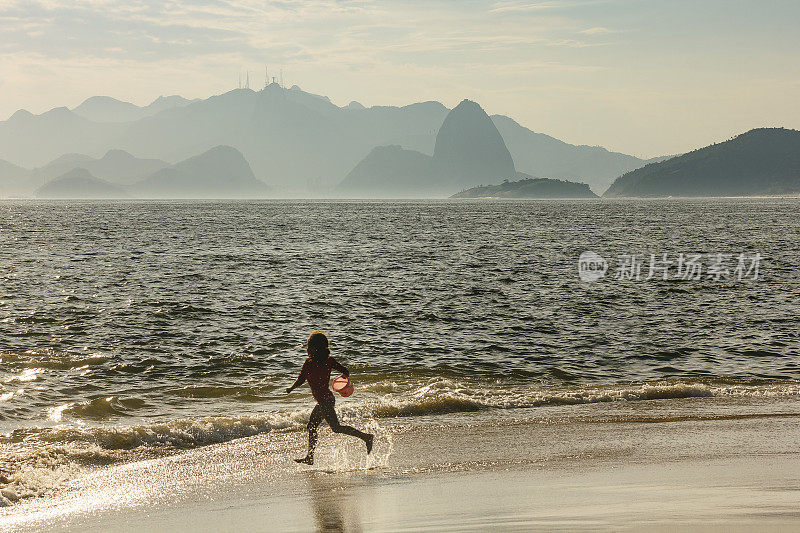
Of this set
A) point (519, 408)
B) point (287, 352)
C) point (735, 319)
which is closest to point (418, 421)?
point (519, 408)

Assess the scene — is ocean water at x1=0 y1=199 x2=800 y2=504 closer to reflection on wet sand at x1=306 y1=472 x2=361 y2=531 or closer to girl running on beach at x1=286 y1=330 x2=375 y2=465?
girl running on beach at x1=286 y1=330 x2=375 y2=465

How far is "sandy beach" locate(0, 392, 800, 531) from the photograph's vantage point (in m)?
8.58

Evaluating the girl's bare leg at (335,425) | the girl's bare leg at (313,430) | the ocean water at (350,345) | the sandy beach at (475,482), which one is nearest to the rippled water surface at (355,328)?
the ocean water at (350,345)

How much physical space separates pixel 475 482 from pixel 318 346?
2.94 m

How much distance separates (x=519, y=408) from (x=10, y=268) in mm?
45082

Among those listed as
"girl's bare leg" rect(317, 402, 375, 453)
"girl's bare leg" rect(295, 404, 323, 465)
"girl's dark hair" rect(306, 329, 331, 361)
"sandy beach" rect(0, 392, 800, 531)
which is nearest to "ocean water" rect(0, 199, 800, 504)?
"sandy beach" rect(0, 392, 800, 531)

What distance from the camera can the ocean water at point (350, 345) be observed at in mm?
14750

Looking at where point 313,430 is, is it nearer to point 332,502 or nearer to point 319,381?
point 319,381

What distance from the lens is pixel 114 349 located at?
2262cm

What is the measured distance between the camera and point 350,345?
930 inches

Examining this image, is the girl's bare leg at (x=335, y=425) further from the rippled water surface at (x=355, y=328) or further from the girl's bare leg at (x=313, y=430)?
the rippled water surface at (x=355, y=328)

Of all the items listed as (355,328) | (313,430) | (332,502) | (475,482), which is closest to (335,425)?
(313,430)

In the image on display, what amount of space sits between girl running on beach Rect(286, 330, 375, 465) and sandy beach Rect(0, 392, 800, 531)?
48 cm

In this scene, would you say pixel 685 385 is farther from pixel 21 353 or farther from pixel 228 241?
pixel 228 241
